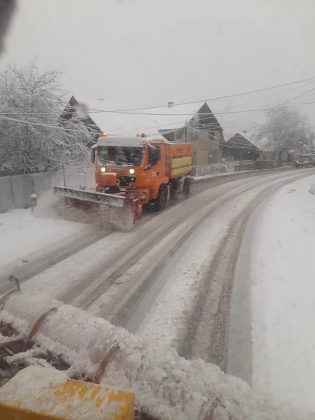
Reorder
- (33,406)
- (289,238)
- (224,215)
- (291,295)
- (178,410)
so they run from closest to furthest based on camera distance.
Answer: (33,406)
(178,410)
(291,295)
(289,238)
(224,215)

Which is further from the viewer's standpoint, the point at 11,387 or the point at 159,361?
the point at 159,361

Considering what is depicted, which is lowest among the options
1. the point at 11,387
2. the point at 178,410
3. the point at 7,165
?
the point at 178,410

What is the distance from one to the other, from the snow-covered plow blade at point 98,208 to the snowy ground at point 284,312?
4.09 meters

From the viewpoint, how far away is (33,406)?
1998 mm

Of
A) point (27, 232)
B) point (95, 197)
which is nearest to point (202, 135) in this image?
point (95, 197)

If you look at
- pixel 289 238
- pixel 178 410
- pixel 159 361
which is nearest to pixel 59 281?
pixel 159 361

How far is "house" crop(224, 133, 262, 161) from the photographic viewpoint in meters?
56.2

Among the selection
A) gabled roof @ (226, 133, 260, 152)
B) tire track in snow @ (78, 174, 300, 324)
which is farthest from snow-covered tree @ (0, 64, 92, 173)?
gabled roof @ (226, 133, 260, 152)

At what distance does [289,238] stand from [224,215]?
3.36 meters

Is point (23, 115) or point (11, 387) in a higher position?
point (23, 115)

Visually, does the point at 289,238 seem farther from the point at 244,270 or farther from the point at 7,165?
the point at 7,165

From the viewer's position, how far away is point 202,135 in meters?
46.6

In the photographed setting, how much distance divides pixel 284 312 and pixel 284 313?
1.3 inches

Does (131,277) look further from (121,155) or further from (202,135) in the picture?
(202,135)
